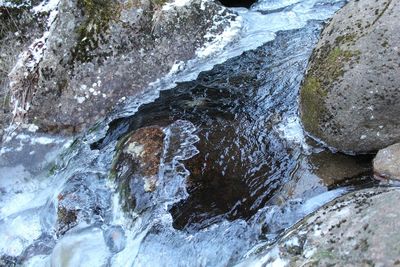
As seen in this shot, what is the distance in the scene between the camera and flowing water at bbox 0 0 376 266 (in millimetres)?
4449

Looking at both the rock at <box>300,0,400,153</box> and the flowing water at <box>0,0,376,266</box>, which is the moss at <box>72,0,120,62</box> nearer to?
the flowing water at <box>0,0,376,266</box>

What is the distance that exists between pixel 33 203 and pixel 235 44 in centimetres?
374

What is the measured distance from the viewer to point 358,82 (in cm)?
450

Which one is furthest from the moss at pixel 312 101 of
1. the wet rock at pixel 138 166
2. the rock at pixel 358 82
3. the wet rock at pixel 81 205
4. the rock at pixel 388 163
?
the wet rock at pixel 81 205

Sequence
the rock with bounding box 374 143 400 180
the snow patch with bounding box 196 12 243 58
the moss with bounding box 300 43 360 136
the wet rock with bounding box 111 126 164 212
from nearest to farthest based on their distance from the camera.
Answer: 1. the rock with bounding box 374 143 400 180
2. the moss with bounding box 300 43 360 136
3. the wet rock with bounding box 111 126 164 212
4. the snow patch with bounding box 196 12 243 58

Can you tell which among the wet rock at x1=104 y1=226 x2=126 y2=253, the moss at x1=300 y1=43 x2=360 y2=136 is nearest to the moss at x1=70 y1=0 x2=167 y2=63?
the wet rock at x1=104 y1=226 x2=126 y2=253

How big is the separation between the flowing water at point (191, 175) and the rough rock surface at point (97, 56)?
0.25 m

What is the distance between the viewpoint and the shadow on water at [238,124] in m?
4.70

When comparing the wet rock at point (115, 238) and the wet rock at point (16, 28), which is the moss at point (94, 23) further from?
the wet rock at point (115, 238)

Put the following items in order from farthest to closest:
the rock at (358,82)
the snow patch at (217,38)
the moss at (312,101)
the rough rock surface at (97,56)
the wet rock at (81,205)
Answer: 1. the snow patch at (217,38)
2. the rough rock surface at (97,56)
3. the wet rock at (81,205)
4. the moss at (312,101)
5. the rock at (358,82)

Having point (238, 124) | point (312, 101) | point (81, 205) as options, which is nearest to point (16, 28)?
point (81, 205)

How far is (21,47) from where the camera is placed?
→ 7195 millimetres

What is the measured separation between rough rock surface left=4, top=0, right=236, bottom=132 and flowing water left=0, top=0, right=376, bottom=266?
25cm

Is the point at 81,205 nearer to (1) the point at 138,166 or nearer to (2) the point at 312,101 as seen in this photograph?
(1) the point at 138,166
